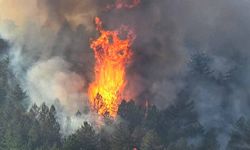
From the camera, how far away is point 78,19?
126000 mm

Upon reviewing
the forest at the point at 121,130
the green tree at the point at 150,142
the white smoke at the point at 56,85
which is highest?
the white smoke at the point at 56,85

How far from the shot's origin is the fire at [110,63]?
11654cm

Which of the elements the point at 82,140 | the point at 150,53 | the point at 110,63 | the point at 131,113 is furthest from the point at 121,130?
the point at 150,53

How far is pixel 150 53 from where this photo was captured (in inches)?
4902

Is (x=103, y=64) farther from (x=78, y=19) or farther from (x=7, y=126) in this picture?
(x=7, y=126)

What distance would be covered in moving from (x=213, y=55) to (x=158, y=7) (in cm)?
1735

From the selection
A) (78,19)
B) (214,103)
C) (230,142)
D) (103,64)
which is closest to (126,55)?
(103,64)

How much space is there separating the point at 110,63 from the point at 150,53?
10.3m

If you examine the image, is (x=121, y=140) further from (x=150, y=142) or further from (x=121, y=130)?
(x=150, y=142)

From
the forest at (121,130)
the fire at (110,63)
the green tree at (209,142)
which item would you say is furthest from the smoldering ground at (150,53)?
the forest at (121,130)

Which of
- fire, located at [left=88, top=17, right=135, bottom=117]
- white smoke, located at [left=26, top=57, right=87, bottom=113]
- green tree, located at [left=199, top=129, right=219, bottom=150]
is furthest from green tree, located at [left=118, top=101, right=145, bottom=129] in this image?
green tree, located at [left=199, top=129, right=219, bottom=150]

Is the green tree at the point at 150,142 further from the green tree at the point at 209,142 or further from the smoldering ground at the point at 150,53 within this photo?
the smoldering ground at the point at 150,53

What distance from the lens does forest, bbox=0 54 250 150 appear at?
94.4 metres

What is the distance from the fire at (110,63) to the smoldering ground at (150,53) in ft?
5.13
